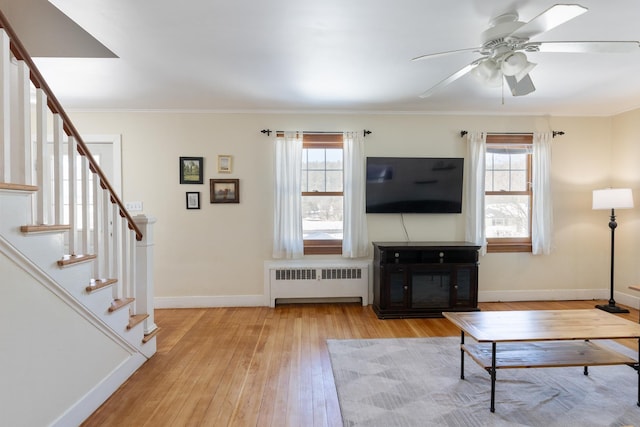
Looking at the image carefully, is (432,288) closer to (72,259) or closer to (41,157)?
(72,259)

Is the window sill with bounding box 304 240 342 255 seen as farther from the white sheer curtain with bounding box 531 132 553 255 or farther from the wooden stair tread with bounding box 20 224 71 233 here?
the wooden stair tread with bounding box 20 224 71 233

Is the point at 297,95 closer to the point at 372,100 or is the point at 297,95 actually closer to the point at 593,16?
the point at 372,100

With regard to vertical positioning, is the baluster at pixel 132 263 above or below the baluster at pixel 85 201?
below

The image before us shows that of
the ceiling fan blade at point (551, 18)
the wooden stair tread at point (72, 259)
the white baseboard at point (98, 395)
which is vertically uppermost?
the ceiling fan blade at point (551, 18)

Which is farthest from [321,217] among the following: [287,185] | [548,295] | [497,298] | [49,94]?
[548,295]

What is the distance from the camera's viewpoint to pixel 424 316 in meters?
3.99

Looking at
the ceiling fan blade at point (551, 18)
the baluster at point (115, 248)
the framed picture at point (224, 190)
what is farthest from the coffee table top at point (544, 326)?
the framed picture at point (224, 190)

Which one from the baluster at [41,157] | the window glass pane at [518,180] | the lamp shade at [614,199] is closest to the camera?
the baluster at [41,157]

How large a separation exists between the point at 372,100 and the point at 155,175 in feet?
9.34

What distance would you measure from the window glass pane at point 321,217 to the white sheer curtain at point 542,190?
8.41 ft

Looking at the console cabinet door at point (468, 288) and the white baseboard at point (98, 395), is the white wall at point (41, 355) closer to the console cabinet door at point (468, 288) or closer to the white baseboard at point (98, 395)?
the white baseboard at point (98, 395)

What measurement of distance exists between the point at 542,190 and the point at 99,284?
4.92m

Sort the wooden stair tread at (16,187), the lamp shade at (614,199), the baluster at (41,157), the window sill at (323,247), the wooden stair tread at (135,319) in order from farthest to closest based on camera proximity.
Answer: the window sill at (323,247)
the lamp shade at (614,199)
the wooden stair tread at (135,319)
the baluster at (41,157)
the wooden stair tread at (16,187)

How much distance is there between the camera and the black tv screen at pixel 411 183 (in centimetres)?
438
